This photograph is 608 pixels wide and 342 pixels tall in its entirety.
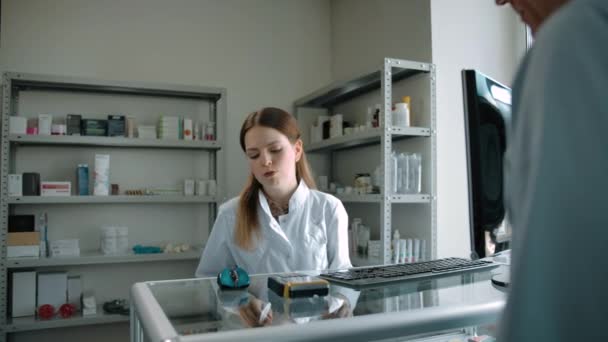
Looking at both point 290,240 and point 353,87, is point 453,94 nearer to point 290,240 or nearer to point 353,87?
point 353,87

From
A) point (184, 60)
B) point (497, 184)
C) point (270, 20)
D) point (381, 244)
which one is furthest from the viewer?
point (270, 20)

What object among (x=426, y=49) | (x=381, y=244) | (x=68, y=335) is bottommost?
(x=68, y=335)

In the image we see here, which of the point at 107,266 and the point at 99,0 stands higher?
the point at 99,0

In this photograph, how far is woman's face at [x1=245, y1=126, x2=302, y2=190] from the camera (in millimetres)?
1740

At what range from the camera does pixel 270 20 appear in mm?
3545

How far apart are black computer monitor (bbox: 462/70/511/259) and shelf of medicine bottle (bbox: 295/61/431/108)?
148 cm

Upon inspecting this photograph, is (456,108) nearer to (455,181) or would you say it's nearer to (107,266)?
(455,181)

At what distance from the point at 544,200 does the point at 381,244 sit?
220 cm

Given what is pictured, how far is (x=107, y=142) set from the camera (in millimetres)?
2760

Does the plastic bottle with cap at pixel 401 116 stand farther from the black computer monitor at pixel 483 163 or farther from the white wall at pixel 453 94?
the black computer monitor at pixel 483 163

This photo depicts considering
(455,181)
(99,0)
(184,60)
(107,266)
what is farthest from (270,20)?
(107,266)

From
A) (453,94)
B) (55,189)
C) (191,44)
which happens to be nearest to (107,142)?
(55,189)

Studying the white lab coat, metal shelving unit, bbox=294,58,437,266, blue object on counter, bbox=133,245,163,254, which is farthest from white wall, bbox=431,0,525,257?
blue object on counter, bbox=133,245,163,254

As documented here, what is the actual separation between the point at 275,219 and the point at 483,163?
37.9 inches
